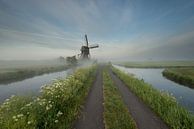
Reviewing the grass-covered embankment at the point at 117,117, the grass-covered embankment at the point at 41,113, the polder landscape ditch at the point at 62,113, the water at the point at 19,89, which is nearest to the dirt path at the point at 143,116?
the polder landscape ditch at the point at 62,113

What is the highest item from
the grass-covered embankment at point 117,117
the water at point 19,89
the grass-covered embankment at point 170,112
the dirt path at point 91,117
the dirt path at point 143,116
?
the grass-covered embankment at point 170,112

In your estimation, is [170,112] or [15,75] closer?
[170,112]

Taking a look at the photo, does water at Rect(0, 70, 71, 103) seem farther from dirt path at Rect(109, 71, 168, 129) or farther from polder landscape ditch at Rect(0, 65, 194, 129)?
dirt path at Rect(109, 71, 168, 129)

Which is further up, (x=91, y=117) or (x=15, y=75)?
(x=91, y=117)

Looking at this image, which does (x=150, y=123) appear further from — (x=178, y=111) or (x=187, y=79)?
(x=187, y=79)

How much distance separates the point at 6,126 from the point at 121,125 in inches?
250

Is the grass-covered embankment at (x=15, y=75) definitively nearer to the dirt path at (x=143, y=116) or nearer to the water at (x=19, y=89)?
the water at (x=19, y=89)

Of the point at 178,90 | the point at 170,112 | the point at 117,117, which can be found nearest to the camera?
A: the point at 170,112

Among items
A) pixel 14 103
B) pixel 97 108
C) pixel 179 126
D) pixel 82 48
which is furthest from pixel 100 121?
pixel 82 48

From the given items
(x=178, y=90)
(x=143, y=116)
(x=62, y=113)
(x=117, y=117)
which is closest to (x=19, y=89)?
(x=62, y=113)

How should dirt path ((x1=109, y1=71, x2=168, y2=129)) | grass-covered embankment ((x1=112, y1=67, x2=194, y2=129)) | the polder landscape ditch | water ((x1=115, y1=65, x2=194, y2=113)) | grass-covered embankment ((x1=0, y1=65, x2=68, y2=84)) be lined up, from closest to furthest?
the polder landscape ditch
grass-covered embankment ((x1=112, y1=67, x2=194, y2=129))
dirt path ((x1=109, y1=71, x2=168, y2=129))
water ((x1=115, y1=65, x2=194, y2=113))
grass-covered embankment ((x1=0, y1=65, x2=68, y2=84))

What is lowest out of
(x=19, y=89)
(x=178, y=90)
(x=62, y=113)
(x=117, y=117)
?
(x=19, y=89)

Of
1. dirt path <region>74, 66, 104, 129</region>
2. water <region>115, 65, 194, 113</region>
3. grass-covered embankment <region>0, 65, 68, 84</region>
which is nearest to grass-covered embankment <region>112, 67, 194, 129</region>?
water <region>115, 65, 194, 113</region>

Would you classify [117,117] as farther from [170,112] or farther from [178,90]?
[178,90]
